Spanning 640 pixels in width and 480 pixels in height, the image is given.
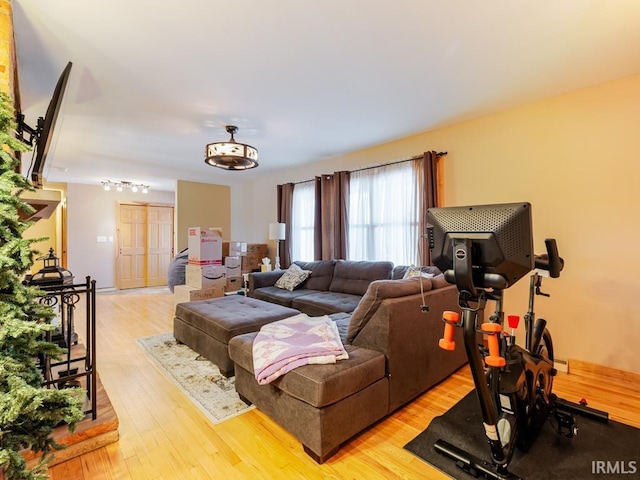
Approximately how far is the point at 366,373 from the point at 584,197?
2.50 meters

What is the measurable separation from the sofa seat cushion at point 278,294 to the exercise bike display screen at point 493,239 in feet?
8.70

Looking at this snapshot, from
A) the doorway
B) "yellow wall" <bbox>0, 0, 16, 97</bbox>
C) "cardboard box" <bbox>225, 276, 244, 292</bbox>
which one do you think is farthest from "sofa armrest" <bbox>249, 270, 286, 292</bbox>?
the doorway

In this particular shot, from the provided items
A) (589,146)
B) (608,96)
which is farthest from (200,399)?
(608,96)

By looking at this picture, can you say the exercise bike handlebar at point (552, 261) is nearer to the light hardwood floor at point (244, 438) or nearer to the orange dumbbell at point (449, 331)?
the orange dumbbell at point (449, 331)

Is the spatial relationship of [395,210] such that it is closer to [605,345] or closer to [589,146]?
[589,146]

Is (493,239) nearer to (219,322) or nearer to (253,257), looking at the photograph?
(219,322)

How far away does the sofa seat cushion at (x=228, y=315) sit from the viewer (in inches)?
103

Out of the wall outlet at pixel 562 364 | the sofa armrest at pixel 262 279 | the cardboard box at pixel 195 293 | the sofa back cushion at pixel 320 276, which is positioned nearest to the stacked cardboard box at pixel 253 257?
the sofa armrest at pixel 262 279

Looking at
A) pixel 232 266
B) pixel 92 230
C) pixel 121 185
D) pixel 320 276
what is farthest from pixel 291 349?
pixel 92 230

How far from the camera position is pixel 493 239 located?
134 centimetres

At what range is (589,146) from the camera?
2604 millimetres

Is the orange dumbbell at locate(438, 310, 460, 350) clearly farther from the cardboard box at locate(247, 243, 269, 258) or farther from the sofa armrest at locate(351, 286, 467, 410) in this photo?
the cardboard box at locate(247, 243, 269, 258)

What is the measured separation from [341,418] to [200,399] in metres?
1.16

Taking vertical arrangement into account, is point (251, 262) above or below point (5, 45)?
below
